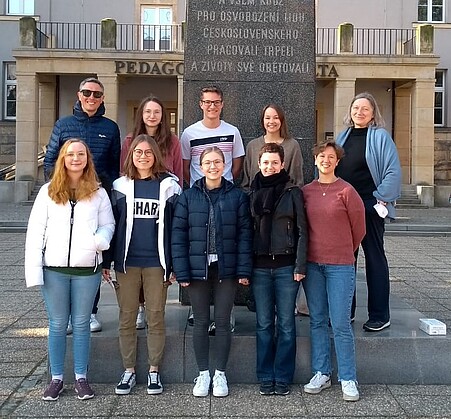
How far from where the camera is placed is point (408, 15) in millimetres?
25891

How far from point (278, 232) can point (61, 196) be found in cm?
148

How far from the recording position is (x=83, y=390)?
4.38 meters

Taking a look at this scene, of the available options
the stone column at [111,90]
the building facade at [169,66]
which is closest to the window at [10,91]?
A: the building facade at [169,66]

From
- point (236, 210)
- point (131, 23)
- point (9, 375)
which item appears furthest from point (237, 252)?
point (131, 23)

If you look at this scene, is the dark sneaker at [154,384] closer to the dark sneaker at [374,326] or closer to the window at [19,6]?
the dark sneaker at [374,326]

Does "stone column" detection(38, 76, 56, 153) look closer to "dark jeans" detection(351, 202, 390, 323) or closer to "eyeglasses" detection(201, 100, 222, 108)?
"eyeglasses" detection(201, 100, 222, 108)

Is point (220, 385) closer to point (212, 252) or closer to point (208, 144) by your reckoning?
point (212, 252)

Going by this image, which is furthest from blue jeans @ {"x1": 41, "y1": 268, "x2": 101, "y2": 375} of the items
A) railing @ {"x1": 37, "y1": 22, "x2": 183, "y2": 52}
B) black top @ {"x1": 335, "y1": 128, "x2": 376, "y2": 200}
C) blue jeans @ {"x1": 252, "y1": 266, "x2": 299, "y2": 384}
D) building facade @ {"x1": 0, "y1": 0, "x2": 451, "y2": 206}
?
railing @ {"x1": 37, "y1": 22, "x2": 183, "y2": 52}

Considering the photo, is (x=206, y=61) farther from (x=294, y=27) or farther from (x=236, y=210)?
(x=236, y=210)

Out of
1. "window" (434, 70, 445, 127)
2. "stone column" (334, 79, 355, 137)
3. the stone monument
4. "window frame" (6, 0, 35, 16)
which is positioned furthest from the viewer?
"window" (434, 70, 445, 127)

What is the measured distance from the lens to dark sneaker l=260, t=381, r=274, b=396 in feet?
14.7

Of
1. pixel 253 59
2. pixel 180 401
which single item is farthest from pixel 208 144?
pixel 180 401

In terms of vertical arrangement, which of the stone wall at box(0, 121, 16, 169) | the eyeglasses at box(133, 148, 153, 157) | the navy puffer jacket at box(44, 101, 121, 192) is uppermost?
the stone wall at box(0, 121, 16, 169)

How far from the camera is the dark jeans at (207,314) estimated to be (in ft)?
14.4
